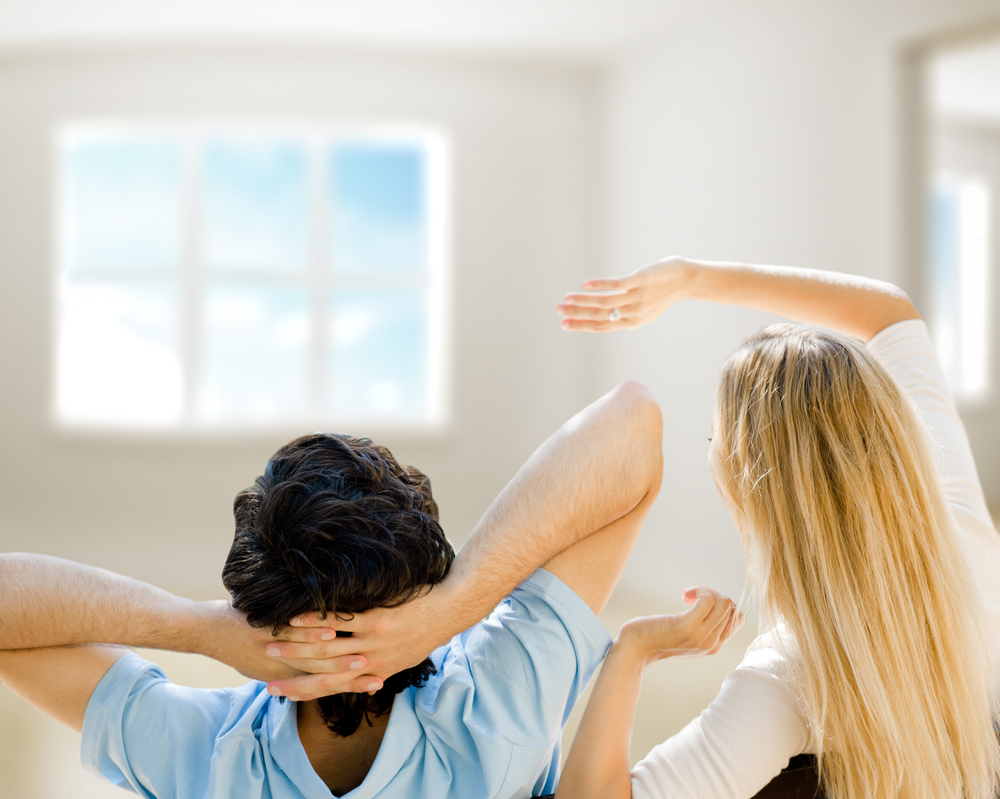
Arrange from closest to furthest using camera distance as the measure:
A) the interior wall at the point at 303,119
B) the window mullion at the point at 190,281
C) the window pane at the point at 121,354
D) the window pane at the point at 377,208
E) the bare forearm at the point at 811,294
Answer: the bare forearm at the point at 811,294
the interior wall at the point at 303,119
the window mullion at the point at 190,281
the window pane at the point at 121,354
the window pane at the point at 377,208

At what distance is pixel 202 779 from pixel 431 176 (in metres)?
4.00

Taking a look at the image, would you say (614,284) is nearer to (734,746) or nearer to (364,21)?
(734,746)

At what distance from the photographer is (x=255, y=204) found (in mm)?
4305

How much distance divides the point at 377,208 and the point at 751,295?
3.64 metres

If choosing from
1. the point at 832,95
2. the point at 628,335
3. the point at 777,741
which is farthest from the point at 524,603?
the point at 628,335

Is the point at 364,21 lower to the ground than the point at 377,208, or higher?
higher

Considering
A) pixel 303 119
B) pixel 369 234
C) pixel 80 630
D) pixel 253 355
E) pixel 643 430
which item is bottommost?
pixel 80 630

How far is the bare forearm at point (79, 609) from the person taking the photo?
0.63 meters

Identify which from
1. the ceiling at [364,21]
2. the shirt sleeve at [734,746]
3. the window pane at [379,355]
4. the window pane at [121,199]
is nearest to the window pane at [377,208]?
the window pane at [379,355]

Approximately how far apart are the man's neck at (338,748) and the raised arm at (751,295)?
1.73ft

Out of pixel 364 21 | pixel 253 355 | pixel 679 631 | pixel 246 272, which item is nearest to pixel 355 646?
pixel 679 631

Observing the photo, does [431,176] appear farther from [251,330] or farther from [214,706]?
[214,706]

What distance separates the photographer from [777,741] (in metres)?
0.63

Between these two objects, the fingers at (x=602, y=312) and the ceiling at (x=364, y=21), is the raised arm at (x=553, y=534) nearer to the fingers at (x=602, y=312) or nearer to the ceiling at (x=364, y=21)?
the fingers at (x=602, y=312)
